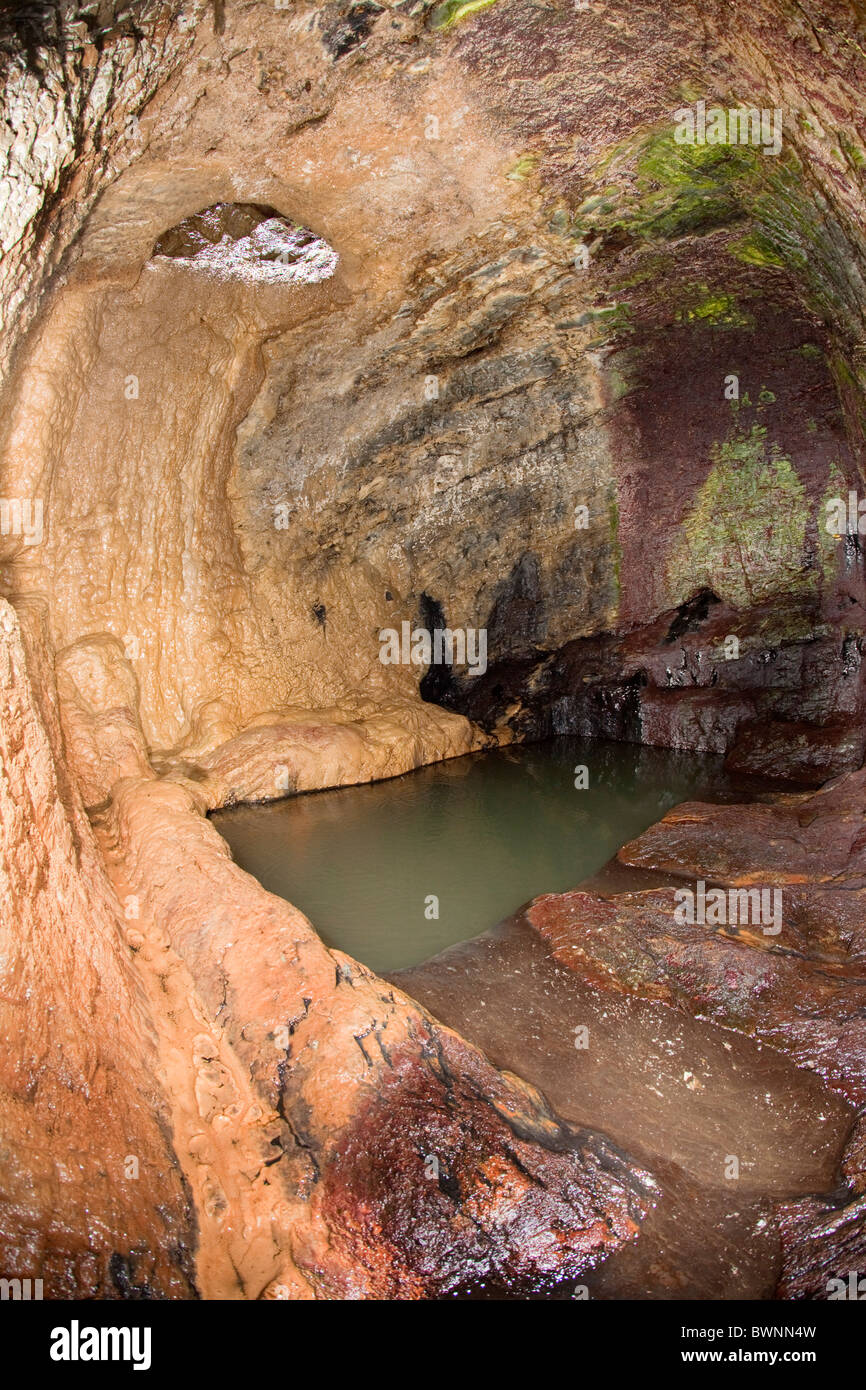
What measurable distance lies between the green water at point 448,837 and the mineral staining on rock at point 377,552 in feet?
1.81

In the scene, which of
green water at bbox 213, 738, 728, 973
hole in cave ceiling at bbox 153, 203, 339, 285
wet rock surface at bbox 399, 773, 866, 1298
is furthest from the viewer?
hole in cave ceiling at bbox 153, 203, 339, 285

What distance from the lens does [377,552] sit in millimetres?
9797

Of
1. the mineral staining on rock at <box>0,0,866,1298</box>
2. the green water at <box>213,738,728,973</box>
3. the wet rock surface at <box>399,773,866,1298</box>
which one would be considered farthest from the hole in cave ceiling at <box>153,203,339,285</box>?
the wet rock surface at <box>399,773,866,1298</box>

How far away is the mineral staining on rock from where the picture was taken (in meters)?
3.19

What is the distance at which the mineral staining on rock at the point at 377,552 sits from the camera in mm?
3193

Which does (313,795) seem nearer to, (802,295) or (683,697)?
(683,697)

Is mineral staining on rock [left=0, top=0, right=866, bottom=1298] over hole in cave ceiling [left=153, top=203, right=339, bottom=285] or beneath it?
beneath

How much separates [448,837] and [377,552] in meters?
3.64

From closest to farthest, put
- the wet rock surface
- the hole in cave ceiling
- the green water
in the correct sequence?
1. the wet rock surface
2. the green water
3. the hole in cave ceiling

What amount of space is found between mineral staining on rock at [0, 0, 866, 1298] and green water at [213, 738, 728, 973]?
55 centimetres

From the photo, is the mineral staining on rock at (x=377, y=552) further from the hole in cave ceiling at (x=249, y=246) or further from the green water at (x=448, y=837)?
the green water at (x=448, y=837)

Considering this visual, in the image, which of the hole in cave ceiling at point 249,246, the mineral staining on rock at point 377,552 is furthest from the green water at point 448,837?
the hole in cave ceiling at point 249,246

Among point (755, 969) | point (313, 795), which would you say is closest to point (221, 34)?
point (755, 969)

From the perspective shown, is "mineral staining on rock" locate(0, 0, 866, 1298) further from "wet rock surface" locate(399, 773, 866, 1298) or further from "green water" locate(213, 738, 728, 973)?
"green water" locate(213, 738, 728, 973)
